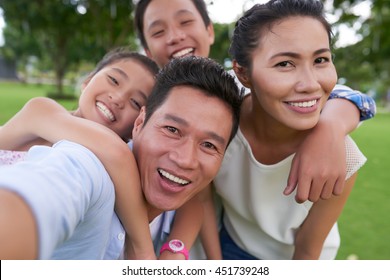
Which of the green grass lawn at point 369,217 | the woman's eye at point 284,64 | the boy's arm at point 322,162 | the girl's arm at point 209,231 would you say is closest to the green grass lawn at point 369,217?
the green grass lawn at point 369,217

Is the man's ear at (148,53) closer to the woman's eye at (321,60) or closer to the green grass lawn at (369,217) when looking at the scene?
the woman's eye at (321,60)

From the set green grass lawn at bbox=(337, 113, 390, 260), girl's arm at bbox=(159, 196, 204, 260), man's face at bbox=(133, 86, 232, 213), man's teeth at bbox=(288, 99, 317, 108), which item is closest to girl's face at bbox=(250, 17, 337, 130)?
man's teeth at bbox=(288, 99, 317, 108)

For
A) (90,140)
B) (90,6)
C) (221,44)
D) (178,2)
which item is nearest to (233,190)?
(90,140)

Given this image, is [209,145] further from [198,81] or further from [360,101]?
[360,101]

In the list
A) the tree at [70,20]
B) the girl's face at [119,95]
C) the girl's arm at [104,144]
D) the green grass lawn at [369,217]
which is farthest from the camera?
the tree at [70,20]

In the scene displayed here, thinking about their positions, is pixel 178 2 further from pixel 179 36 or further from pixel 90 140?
pixel 90 140

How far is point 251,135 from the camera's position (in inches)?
82.0

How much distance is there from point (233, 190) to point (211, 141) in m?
0.64

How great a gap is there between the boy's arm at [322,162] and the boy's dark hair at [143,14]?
4.62ft

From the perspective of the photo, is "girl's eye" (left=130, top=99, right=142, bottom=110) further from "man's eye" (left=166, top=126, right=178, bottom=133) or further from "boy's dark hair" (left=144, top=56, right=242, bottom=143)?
"man's eye" (left=166, top=126, right=178, bottom=133)

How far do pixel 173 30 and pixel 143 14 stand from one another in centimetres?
36

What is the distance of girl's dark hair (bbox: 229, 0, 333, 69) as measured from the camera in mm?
1771

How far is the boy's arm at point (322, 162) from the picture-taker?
1.60m

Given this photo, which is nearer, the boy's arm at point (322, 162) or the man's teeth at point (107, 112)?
the boy's arm at point (322, 162)
